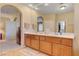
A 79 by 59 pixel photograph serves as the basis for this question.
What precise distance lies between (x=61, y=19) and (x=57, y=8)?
0.67 ft

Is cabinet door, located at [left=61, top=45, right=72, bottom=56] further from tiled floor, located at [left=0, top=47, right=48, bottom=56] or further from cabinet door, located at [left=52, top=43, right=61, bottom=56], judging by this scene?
tiled floor, located at [left=0, top=47, right=48, bottom=56]

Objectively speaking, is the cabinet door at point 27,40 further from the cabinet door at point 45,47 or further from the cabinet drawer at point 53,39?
the cabinet drawer at point 53,39

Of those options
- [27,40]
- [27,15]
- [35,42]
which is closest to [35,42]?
[35,42]

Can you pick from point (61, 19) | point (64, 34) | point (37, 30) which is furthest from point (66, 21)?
point (37, 30)

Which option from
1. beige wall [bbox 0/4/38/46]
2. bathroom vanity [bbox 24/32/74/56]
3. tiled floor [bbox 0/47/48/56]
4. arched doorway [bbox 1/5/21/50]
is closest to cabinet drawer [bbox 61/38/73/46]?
bathroom vanity [bbox 24/32/74/56]

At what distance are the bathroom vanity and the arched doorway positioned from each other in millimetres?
176

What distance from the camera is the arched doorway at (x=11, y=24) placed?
1.84m

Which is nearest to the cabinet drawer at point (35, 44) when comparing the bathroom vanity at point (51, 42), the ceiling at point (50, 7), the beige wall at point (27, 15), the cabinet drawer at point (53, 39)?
the bathroom vanity at point (51, 42)

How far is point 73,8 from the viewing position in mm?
1767

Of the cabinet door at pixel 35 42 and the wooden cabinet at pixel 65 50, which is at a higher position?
the cabinet door at pixel 35 42

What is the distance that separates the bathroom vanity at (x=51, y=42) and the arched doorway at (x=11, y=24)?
0.18 m

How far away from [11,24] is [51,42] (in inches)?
30.2

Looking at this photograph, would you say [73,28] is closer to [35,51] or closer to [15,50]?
[35,51]

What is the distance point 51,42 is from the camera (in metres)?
1.86
